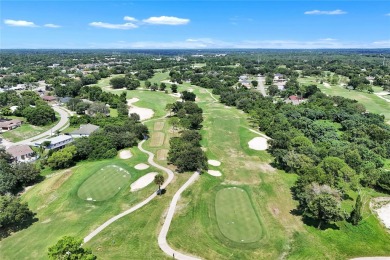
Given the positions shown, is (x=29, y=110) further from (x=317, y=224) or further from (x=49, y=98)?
(x=317, y=224)

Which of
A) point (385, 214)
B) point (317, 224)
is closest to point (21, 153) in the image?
point (317, 224)

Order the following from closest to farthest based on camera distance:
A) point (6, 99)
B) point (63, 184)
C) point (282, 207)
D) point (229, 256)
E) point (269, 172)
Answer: point (229, 256) → point (282, 207) → point (63, 184) → point (269, 172) → point (6, 99)

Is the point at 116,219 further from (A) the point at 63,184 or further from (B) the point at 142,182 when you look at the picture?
(A) the point at 63,184

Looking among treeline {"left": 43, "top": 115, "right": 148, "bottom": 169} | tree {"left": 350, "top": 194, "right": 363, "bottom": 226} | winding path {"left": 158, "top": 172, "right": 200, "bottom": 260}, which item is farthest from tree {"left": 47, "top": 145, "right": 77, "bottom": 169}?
tree {"left": 350, "top": 194, "right": 363, "bottom": 226}

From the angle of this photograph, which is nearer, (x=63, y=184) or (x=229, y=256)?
(x=229, y=256)

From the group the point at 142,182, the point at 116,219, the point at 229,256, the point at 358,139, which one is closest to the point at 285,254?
the point at 229,256

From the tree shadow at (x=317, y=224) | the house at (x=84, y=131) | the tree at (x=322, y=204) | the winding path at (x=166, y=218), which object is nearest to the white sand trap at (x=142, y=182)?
the winding path at (x=166, y=218)

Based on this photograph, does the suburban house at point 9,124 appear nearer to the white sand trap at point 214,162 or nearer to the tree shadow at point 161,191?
the tree shadow at point 161,191

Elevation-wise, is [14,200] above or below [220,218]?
above
